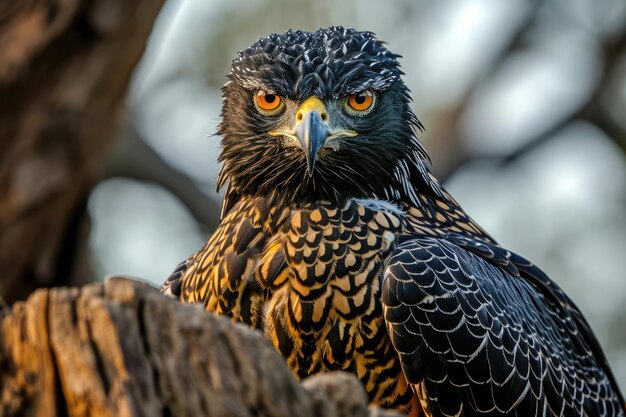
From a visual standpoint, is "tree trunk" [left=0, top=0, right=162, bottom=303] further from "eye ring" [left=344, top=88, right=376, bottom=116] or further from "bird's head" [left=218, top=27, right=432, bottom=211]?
"eye ring" [left=344, top=88, right=376, bottom=116]

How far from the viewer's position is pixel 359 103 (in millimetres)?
5695

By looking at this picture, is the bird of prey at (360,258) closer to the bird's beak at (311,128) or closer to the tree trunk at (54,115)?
the bird's beak at (311,128)

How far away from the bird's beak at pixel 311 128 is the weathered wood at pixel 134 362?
219 cm

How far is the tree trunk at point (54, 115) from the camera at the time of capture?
6766 millimetres

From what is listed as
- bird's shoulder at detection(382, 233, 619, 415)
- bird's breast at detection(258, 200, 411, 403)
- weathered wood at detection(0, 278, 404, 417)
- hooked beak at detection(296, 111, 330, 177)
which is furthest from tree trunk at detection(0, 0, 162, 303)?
weathered wood at detection(0, 278, 404, 417)

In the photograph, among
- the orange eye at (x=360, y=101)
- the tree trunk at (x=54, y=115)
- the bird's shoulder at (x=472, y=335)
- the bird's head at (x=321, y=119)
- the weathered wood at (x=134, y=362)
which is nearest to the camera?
the weathered wood at (x=134, y=362)

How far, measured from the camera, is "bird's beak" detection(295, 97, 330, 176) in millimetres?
5281

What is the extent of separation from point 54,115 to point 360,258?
278 cm

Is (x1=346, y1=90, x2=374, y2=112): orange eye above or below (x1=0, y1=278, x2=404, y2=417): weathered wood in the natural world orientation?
above

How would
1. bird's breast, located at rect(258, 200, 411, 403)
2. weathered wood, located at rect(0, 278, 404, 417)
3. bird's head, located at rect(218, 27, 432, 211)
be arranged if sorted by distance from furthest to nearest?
1. bird's head, located at rect(218, 27, 432, 211)
2. bird's breast, located at rect(258, 200, 411, 403)
3. weathered wood, located at rect(0, 278, 404, 417)

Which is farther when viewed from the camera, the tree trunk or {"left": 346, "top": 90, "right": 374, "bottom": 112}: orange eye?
the tree trunk

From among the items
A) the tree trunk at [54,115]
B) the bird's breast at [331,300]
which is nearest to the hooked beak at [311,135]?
the bird's breast at [331,300]

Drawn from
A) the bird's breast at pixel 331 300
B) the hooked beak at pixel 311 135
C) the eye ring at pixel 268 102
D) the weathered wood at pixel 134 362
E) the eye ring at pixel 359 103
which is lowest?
the weathered wood at pixel 134 362

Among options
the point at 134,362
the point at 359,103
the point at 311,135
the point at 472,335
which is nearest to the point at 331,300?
the point at 472,335
